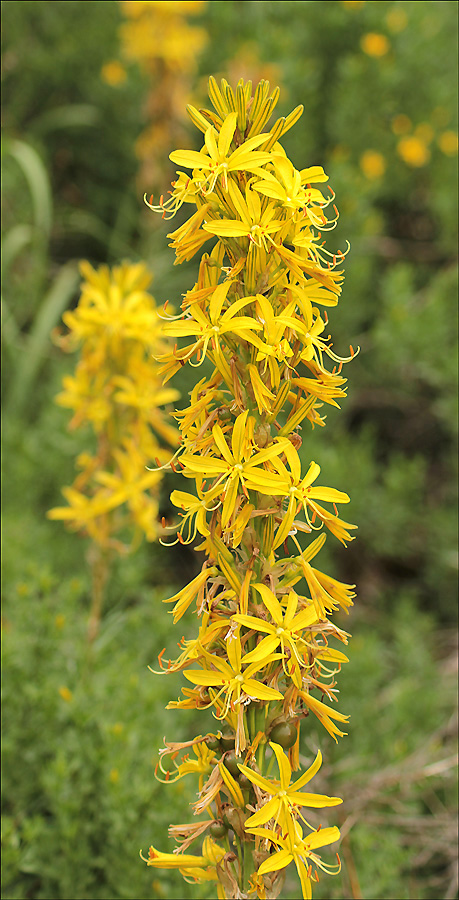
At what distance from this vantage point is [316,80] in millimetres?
4840

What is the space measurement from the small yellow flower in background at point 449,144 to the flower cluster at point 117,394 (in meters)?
2.97

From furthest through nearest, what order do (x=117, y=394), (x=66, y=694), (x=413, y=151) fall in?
(x=413, y=151) < (x=117, y=394) < (x=66, y=694)

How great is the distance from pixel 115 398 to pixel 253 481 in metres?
1.38

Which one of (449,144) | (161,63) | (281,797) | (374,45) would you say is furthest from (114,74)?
(281,797)

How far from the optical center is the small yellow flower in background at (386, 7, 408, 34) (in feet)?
15.3

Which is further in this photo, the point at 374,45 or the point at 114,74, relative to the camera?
the point at 114,74

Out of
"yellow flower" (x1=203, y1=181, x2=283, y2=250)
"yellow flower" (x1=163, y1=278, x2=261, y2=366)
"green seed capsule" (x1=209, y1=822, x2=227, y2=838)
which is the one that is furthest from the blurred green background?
"yellow flower" (x1=203, y1=181, x2=283, y2=250)

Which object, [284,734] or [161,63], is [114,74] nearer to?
[161,63]

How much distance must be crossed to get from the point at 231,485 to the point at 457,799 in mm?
2311

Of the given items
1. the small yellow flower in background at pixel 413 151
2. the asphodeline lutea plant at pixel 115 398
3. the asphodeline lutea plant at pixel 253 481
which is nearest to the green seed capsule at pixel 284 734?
the asphodeline lutea plant at pixel 253 481

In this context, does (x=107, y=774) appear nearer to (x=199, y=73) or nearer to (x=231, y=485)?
(x=231, y=485)

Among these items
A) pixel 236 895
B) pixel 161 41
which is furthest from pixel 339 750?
pixel 161 41

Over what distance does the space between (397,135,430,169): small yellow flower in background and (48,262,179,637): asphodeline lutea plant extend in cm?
277

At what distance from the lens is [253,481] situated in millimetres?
1088
